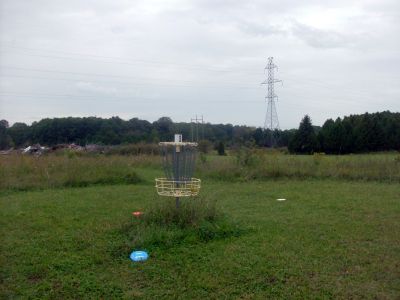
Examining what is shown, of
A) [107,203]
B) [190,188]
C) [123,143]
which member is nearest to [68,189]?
[107,203]

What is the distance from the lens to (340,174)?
12.7 metres

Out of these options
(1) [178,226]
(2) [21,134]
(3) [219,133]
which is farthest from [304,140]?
(1) [178,226]

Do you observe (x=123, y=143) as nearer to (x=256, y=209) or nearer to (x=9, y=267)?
(x=256, y=209)

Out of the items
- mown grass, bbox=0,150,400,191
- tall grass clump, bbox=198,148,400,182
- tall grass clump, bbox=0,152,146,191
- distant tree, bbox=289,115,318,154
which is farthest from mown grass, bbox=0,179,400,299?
Answer: distant tree, bbox=289,115,318,154

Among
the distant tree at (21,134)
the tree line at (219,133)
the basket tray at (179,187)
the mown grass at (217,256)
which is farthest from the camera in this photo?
the distant tree at (21,134)

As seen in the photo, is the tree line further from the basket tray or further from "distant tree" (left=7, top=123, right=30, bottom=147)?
the basket tray

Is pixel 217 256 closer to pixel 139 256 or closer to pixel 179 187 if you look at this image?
pixel 139 256

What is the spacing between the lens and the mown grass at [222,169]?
1114cm

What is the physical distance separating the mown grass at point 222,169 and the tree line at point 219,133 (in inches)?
34.0

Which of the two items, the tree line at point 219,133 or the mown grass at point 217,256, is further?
the tree line at point 219,133

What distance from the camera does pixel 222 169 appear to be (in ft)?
43.1

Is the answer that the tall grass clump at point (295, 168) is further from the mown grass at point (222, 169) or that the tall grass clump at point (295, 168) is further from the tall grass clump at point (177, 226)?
the tall grass clump at point (177, 226)

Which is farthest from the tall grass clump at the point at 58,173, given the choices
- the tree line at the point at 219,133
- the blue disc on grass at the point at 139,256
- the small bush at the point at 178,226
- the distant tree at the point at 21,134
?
the blue disc on grass at the point at 139,256

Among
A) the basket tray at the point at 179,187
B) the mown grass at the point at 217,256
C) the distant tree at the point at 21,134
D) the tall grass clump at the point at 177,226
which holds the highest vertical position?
the distant tree at the point at 21,134
